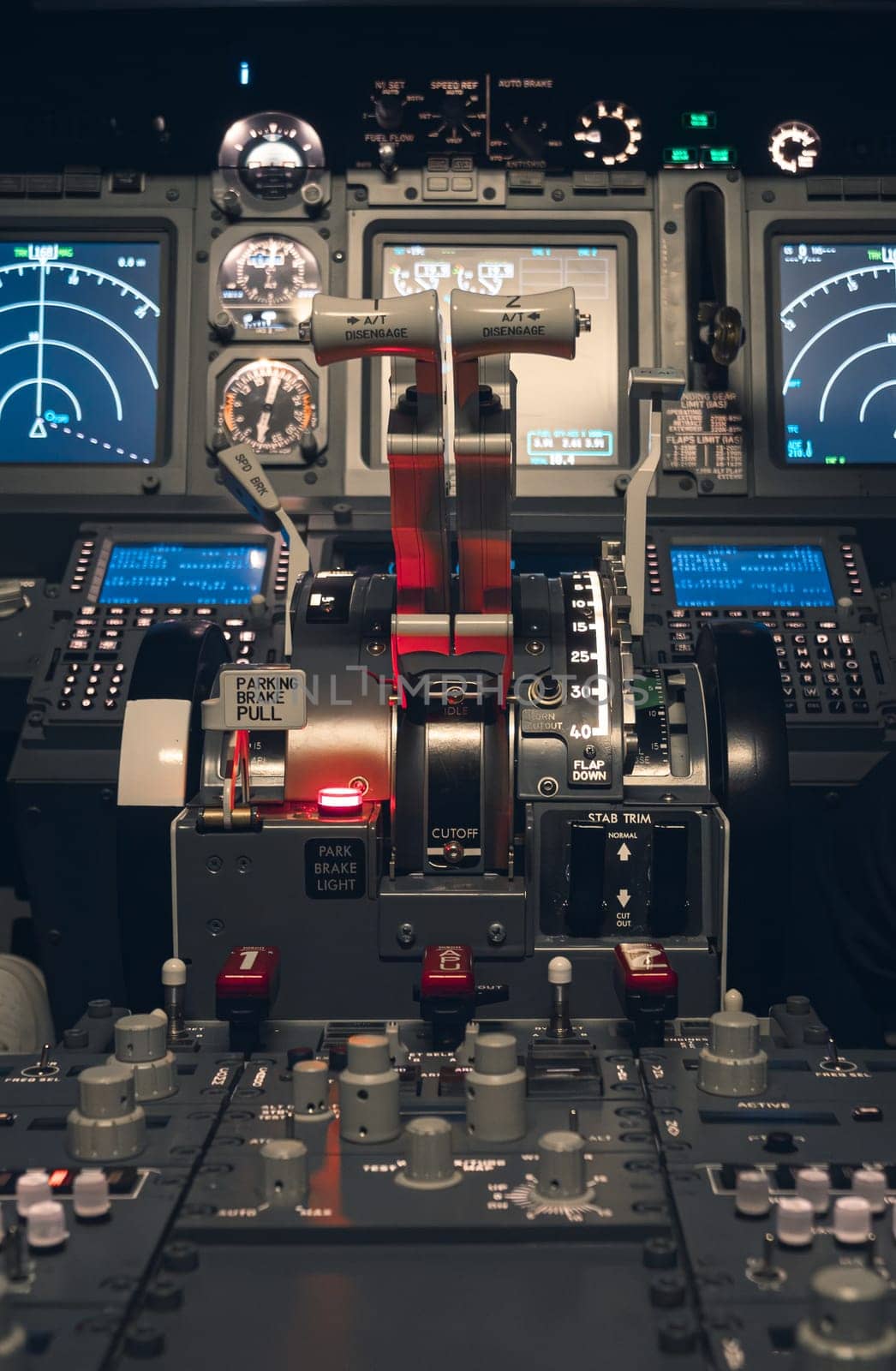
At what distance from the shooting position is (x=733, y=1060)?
78.3 inches

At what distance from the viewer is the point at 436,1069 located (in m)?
2.14

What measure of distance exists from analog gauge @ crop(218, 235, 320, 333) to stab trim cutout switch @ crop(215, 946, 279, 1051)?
2.24 meters

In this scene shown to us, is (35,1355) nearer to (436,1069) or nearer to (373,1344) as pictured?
(373,1344)

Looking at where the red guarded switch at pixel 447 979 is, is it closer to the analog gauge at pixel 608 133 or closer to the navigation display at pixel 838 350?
the navigation display at pixel 838 350

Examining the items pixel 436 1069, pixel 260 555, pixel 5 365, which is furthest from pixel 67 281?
pixel 436 1069

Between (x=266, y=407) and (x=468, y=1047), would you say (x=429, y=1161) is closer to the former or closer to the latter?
(x=468, y=1047)

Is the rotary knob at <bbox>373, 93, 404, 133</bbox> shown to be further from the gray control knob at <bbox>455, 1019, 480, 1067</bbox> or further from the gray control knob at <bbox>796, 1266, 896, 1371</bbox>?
the gray control knob at <bbox>796, 1266, 896, 1371</bbox>

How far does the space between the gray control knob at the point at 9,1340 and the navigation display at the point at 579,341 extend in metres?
2.95

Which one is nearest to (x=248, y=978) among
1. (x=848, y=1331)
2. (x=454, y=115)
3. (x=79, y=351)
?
(x=848, y=1331)

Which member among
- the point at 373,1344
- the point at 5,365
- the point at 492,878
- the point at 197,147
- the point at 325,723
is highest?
the point at 197,147

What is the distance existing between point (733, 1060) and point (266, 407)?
250cm

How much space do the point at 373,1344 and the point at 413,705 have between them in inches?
51.4

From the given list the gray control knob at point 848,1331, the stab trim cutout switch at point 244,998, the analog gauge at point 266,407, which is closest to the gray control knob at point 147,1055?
the stab trim cutout switch at point 244,998

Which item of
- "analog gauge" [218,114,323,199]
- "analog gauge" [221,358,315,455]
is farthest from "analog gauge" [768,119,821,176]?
"analog gauge" [221,358,315,455]
